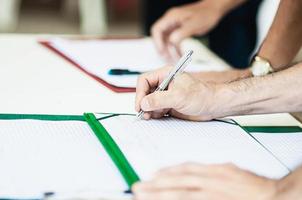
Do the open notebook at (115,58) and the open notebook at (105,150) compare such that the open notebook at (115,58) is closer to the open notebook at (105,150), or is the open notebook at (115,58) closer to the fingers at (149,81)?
the fingers at (149,81)

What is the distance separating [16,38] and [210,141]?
0.88 m

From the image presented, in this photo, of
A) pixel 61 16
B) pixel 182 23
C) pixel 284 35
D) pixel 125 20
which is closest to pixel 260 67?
pixel 284 35

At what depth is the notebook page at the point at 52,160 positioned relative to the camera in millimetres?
775

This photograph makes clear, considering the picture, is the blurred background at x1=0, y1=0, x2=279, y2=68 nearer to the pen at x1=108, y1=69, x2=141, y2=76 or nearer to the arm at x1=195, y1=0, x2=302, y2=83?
the arm at x1=195, y1=0, x2=302, y2=83

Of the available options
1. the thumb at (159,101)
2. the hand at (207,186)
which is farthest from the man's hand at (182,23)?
the hand at (207,186)

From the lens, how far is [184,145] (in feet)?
2.99

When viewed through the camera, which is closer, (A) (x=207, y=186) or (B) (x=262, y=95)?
(A) (x=207, y=186)

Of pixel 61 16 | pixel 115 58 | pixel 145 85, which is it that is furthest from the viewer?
pixel 61 16

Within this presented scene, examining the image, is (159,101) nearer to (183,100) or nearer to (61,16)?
(183,100)

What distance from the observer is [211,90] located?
1.03 metres

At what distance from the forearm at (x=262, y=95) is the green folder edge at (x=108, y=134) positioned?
0.04m

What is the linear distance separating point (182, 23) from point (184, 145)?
0.74m

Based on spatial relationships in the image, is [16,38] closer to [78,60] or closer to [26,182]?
[78,60]

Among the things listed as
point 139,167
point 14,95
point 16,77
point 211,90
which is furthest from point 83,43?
point 139,167
